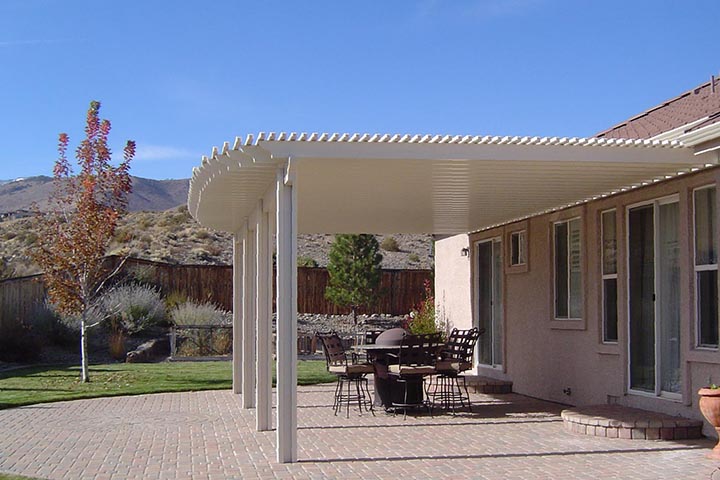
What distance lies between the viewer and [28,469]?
8266 mm

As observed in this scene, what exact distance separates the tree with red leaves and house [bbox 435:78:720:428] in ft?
23.0

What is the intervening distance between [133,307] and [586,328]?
14946 millimetres

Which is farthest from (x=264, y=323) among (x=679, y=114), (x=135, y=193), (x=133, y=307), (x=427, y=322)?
(x=135, y=193)

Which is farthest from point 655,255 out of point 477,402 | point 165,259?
point 165,259

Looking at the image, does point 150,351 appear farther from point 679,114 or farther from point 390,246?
point 390,246

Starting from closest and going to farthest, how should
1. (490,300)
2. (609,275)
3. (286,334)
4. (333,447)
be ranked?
1. (286,334)
2. (333,447)
3. (609,275)
4. (490,300)

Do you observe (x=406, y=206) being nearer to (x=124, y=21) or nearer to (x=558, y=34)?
(x=558, y=34)

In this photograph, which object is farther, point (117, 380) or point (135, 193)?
point (135, 193)

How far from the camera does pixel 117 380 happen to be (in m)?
16.7

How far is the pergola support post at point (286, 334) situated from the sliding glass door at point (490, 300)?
7384 mm

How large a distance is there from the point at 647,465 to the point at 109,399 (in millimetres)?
8963

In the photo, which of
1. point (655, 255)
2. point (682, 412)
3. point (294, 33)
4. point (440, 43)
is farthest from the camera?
point (440, 43)

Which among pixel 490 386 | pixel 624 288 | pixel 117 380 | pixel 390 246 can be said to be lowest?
pixel 117 380

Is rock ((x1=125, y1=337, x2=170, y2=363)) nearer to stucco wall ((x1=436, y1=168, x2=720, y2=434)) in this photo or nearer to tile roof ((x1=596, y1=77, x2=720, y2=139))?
stucco wall ((x1=436, y1=168, x2=720, y2=434))
